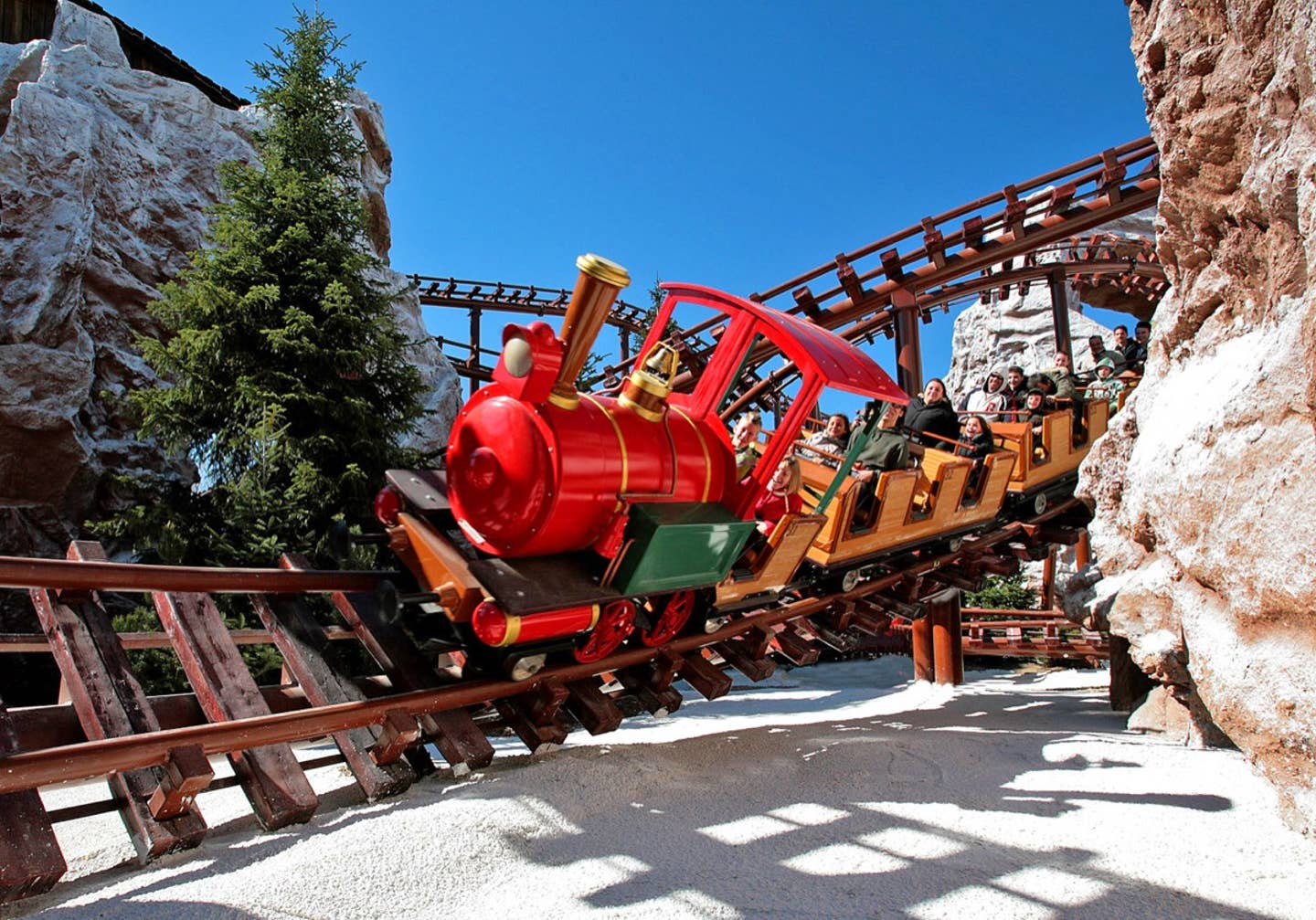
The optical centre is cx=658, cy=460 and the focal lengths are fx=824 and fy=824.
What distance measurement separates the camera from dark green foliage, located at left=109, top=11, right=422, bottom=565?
267 inches

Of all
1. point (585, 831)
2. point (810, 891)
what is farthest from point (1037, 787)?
point (585, 831)

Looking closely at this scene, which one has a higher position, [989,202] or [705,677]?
[989,202]

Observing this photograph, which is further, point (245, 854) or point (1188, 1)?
point (1188, 1)

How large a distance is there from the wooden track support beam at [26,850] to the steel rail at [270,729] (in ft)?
0.28

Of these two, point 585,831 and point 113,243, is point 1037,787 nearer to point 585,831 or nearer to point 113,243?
point 585,831

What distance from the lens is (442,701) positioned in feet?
12.1

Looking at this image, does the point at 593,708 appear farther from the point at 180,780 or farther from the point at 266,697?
the point at 180,780

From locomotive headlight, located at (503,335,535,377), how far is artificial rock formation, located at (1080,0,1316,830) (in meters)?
2.73

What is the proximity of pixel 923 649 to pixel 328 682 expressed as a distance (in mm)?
7180

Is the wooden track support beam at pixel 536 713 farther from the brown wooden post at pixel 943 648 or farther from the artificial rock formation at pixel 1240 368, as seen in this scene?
the brown wooden post at pixel 943 648

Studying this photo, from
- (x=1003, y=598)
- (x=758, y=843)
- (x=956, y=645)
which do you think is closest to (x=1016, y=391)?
(x=956, y=645)

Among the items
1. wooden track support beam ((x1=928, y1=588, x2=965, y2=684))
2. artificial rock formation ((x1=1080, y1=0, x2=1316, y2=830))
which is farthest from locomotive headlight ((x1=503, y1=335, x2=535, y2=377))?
wooden track support beam ((x1=928, y1=588, x2=965, y2=684))

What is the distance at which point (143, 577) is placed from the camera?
3.11m

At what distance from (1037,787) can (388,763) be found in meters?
3.04
